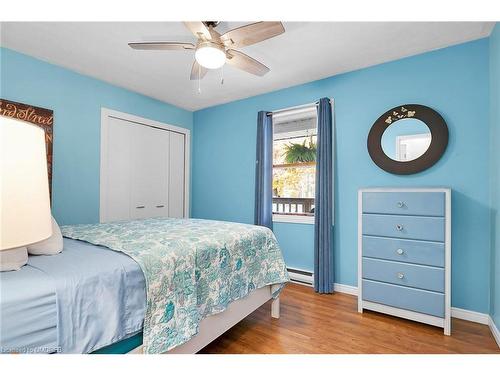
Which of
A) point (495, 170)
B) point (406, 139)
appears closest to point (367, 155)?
point (406, 139)

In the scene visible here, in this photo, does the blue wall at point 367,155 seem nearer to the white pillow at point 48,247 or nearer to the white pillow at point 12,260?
the white pillow at point 48,247

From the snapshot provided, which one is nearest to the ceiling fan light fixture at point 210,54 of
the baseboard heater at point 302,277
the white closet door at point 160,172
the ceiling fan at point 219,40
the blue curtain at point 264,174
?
the ceiling fan at point 219,40

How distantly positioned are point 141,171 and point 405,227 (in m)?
3.19

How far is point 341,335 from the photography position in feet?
6.54

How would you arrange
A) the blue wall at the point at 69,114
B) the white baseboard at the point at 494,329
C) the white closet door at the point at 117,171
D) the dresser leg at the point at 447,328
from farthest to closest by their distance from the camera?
the white closet door at the point at 117,171 < the blue wall at the point at 69,114 < the dresser leg at the point at 447,328 < the white baseboard at the point at 494,329

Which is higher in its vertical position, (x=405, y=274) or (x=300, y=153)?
(x=300, y=153)

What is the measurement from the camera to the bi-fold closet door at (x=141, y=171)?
3.24 meters

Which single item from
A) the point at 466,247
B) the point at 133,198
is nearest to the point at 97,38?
the point at 133,198

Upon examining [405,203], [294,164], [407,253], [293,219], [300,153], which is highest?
[300,153]

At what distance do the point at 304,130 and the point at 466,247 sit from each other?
2.05 m

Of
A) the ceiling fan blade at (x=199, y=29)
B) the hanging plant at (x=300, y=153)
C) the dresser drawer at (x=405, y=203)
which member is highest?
the ceiling fan blade at (x=199, y=29)

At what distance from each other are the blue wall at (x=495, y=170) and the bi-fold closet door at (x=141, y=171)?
3.67m

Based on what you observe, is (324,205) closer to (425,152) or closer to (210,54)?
(425,152)
